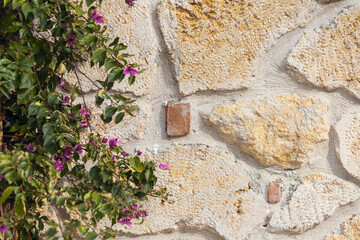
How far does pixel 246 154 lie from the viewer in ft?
3.42

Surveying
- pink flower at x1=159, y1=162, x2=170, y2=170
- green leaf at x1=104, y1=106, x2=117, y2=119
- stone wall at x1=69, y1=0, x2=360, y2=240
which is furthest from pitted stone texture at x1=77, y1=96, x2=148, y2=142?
green leaf at x1=104, y1=106, x2=117, y2=119

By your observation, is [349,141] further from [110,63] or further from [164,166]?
[110,63]

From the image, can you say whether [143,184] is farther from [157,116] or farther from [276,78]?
[276,78]

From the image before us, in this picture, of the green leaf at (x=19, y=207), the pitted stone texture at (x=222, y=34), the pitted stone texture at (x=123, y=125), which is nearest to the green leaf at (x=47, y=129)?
the green leaf at (x=19, y=207)

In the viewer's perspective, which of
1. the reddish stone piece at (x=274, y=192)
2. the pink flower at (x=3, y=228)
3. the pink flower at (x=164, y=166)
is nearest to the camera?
the pink flower at (x=3, y=228)

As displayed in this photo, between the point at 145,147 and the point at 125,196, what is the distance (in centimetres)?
20

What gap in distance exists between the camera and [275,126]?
3.34 feet

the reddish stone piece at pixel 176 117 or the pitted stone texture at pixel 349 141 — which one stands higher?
the reddish stone piece at pixel 176 117

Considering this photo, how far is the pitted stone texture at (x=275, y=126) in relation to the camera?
3.31ft

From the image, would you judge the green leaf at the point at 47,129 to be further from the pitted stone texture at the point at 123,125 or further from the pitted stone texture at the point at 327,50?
the pitted stone texture at the point at 327,50

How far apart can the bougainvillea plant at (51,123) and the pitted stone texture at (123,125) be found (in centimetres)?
8

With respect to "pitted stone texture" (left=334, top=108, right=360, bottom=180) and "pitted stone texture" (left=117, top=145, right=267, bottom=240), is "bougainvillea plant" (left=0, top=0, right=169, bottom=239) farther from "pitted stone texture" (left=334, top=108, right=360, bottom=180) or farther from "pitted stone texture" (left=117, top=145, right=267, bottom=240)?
"pitted stone texture" (left=334, top=108, right=360, bottom=180)

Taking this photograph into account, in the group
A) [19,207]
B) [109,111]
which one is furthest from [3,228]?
[109,111]

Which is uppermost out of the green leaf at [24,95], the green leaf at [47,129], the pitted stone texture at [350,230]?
the green leaf at [24,95]
